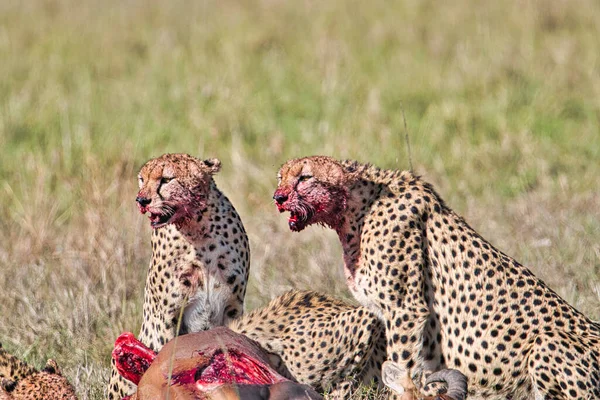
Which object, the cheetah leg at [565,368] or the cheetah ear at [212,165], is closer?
the cheetah leg at [565,368]

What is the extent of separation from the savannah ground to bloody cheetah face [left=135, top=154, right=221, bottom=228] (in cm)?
86

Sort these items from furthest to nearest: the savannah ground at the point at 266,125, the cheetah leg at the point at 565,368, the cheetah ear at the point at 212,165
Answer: the savannah ground at the point at 266,125 < the cheetah ear at the point at 212,165 < the cheetah leg at the point at 565,368

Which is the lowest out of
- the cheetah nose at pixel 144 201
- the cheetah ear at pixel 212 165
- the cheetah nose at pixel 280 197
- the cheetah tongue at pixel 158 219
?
the cheetah tongue at pixel 158 219

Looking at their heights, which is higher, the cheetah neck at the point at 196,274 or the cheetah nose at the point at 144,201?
the cheetah nose at the point at 144,201

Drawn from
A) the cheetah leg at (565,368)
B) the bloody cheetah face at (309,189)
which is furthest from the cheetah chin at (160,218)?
the cheetah leg at (565,368)

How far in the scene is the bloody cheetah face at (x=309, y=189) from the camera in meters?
5.25

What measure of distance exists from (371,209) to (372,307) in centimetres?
43

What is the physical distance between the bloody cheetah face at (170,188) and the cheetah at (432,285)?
1.35ft

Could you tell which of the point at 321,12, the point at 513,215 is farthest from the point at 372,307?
the point at 321,12

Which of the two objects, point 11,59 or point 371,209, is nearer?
point 371,209

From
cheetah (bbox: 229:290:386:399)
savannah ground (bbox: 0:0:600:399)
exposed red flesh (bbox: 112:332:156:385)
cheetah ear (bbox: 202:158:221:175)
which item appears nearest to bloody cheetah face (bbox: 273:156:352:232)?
cheetah ear (bbox: 202:158:221:175)

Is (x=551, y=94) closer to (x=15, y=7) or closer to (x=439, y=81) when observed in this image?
(x=439, y=81)

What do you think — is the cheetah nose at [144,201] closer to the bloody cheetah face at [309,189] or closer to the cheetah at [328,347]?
the bloody cheetah face at [309,189]

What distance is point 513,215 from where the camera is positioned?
809 cm
